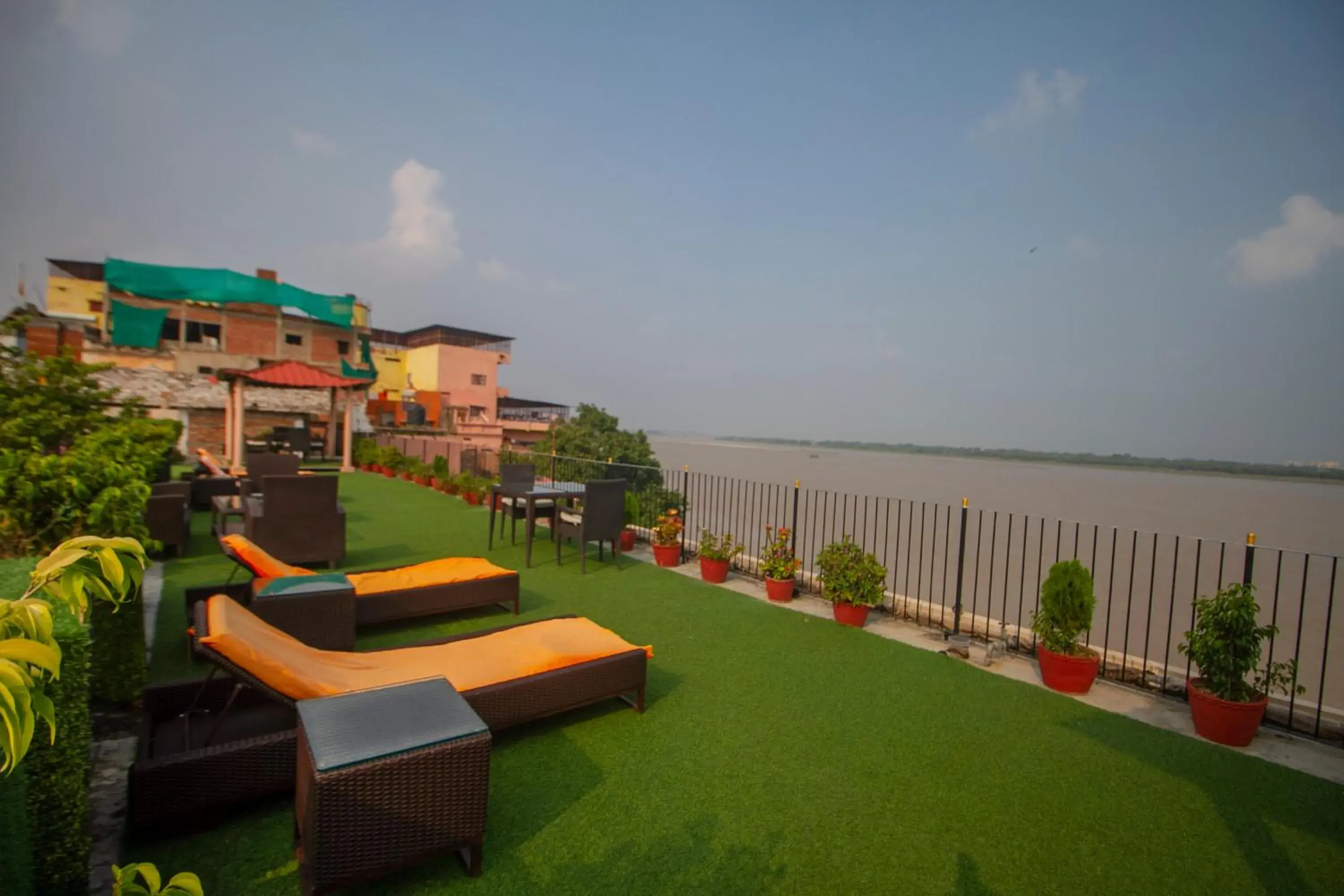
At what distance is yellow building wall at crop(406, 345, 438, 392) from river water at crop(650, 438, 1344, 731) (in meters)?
18.4

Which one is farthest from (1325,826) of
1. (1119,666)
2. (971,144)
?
(971,144)

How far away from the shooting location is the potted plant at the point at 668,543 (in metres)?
7.34

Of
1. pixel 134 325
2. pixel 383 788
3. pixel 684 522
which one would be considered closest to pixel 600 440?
pixel 684 522

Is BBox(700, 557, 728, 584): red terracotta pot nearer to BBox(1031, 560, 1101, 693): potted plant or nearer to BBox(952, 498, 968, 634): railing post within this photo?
BBox(952, 498, 968, 634): railing post

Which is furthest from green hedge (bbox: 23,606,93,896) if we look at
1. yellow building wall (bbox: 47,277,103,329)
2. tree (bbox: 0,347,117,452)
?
yellow building wall (bbox: 47,277,103,329)

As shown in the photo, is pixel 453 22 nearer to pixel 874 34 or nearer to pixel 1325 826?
pixel 874 34

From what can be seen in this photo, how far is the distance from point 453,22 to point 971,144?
34.1ft

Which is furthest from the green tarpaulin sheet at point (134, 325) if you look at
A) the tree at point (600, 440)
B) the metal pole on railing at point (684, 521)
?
the metal pole on railing at point (684, 521)

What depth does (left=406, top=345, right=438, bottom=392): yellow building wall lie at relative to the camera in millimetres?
44344

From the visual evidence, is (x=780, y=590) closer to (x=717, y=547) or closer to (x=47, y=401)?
(x=717, y=547)

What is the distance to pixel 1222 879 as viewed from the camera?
245cm

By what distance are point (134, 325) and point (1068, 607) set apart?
3985 cm

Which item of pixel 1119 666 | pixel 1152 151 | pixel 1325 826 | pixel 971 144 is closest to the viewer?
pixel 1325 826


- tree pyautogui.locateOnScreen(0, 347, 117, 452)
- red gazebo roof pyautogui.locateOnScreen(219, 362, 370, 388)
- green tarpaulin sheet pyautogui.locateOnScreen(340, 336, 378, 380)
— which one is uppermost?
green tarpaulin sheet pyautogui.locateOnScreen(340, 336, 378, 380)
